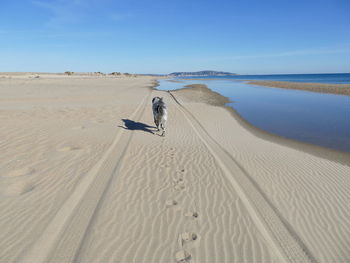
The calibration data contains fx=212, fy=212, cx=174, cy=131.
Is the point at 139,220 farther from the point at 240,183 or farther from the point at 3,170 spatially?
the point at 3,170

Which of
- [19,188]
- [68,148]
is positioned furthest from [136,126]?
[19,188]

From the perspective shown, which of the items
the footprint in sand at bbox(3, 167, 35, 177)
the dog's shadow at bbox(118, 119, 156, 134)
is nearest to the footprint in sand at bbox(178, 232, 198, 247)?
the footprint in sand at bbox(3, 167, 35, 177)

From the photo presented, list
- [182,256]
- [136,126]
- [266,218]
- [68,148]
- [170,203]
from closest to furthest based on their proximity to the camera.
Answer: [182,256] → [266,218] → [170,203] → [68,148] → [136,126]

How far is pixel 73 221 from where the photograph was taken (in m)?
4.31

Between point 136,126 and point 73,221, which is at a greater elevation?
point 73,221

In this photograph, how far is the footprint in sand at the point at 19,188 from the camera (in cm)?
524

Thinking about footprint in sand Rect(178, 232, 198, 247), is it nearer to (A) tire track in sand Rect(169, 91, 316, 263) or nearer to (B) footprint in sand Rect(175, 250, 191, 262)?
(B) footprint in sand Rect(175, 250, 191, 262)

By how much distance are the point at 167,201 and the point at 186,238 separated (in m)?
1.28

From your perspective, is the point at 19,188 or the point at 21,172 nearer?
the point at 19,188

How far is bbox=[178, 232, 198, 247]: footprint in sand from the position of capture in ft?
12.7

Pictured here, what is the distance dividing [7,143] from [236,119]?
13530 millimetres

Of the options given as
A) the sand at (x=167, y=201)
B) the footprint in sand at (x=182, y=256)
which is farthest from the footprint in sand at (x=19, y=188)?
the footprint in sand at (x=182, y=256)

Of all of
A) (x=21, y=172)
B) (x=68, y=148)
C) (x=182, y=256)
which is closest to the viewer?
(x=182, y=256)

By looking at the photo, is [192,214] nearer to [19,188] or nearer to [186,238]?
[186,238]
